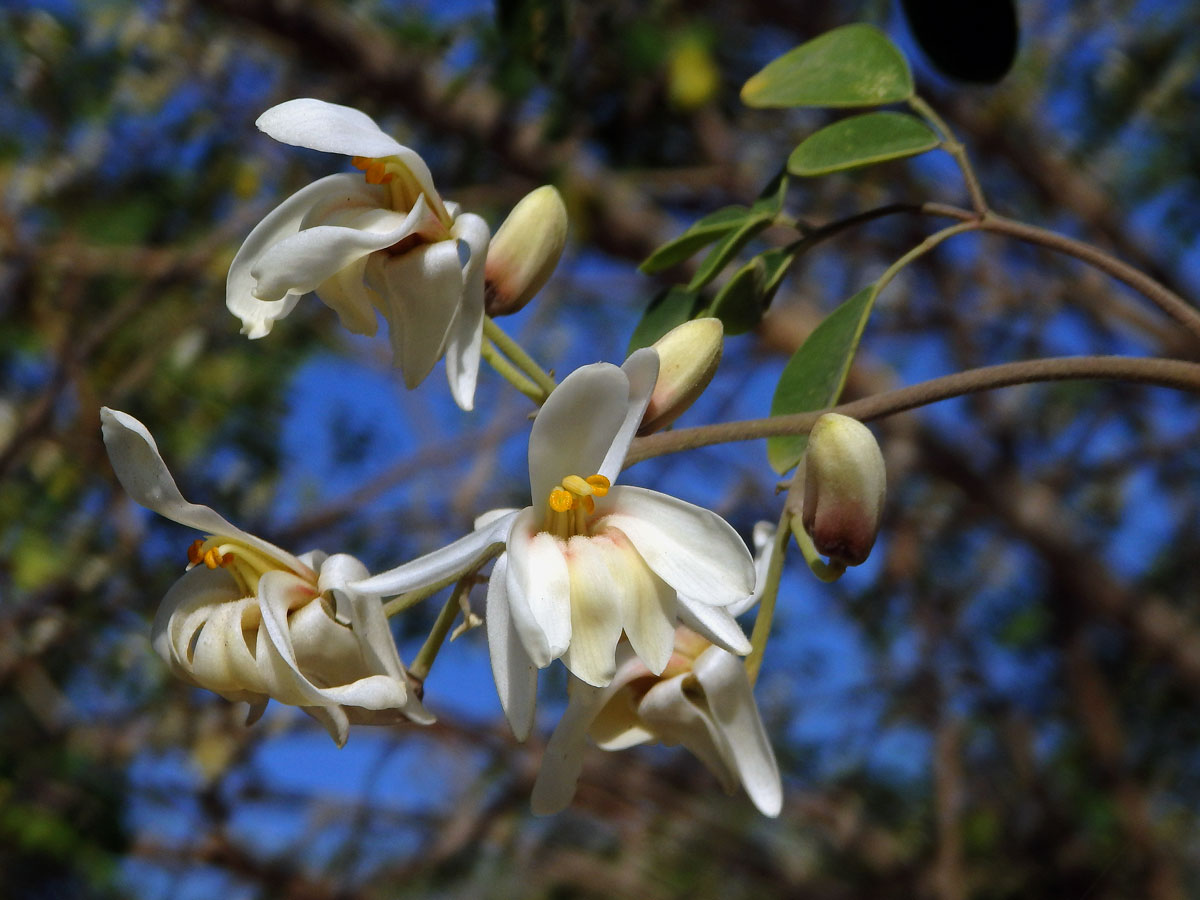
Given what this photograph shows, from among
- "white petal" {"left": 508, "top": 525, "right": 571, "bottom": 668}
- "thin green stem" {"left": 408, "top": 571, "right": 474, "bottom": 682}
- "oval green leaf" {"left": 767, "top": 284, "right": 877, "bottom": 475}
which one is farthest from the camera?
"oval green leaf" {"left": 767, "top": 284, "right": 877, "bottom": 475}

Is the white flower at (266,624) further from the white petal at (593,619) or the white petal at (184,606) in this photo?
the white petal at (593,619)

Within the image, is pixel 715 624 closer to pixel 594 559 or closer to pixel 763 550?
pixel 594 559

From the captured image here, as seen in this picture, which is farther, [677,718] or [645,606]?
[677,718]

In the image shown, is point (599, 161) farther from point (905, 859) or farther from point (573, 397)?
point (573, 397)

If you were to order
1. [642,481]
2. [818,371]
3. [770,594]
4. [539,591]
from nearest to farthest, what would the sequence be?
[539,591], [770,594], [818,371], [642,481]

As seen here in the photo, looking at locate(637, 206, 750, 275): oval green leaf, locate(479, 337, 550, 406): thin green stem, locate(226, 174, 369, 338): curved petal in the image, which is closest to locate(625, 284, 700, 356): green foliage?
locate(637, 206, 750, 275): oval green leaf

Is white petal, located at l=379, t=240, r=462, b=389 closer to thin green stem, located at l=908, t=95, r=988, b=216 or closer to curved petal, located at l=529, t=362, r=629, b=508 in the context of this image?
curved petal, located at l=529, t=362, r=629, b=508

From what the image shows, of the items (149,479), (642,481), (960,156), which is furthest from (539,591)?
(642,481)

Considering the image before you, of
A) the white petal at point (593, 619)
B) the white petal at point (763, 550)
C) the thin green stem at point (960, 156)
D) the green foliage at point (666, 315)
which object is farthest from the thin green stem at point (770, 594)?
the thin green stem at point (960, 156)
